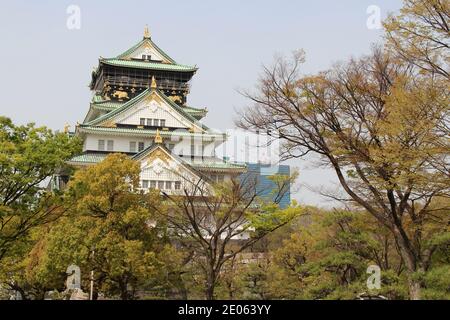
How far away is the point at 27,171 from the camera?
619 inches

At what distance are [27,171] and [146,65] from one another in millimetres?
29488

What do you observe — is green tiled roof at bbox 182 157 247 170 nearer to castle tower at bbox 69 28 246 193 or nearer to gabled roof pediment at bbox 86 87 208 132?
castle tower at bbox 69 28 246 193

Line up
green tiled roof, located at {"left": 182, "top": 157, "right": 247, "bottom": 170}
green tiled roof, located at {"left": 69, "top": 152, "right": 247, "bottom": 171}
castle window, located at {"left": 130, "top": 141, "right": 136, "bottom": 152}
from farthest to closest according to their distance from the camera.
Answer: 1. castle window, located at {"left": 130, "top": 141, "right": 136, "bottom": 152}
2. green tiled roof, located at {"left": 182, "top": 157, "right": 247, "bottom": 170}
3. green tiled roof, located at {"left": 69, "top": 152, "right": 247, "bottom": 171}

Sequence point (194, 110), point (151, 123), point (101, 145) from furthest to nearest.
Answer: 1. point (194, 110)
2. point (151, 123)
3. point (101, 145)

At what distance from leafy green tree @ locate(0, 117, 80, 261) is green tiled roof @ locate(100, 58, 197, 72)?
27413mm

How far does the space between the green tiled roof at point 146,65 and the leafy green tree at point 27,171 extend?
27.4m

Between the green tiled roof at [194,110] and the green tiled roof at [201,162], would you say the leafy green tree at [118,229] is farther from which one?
the green tiled roof at [194,110]

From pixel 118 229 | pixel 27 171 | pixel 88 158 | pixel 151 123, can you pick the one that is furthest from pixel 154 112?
pixel 27 171

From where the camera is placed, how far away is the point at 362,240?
21.8 meters

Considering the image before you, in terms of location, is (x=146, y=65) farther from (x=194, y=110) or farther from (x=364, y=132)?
(x=364, y=132)

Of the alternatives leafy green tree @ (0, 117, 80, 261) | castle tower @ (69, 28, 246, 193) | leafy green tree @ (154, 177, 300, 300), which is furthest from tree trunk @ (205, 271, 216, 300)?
castle tower @ (69, 28, 246, 193)

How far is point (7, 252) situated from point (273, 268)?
495 inches

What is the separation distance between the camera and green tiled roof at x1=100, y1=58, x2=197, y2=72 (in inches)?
1715

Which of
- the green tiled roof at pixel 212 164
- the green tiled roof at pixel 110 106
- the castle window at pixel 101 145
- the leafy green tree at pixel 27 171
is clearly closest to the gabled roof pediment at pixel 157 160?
the green tiled roof at pixel 212 164
